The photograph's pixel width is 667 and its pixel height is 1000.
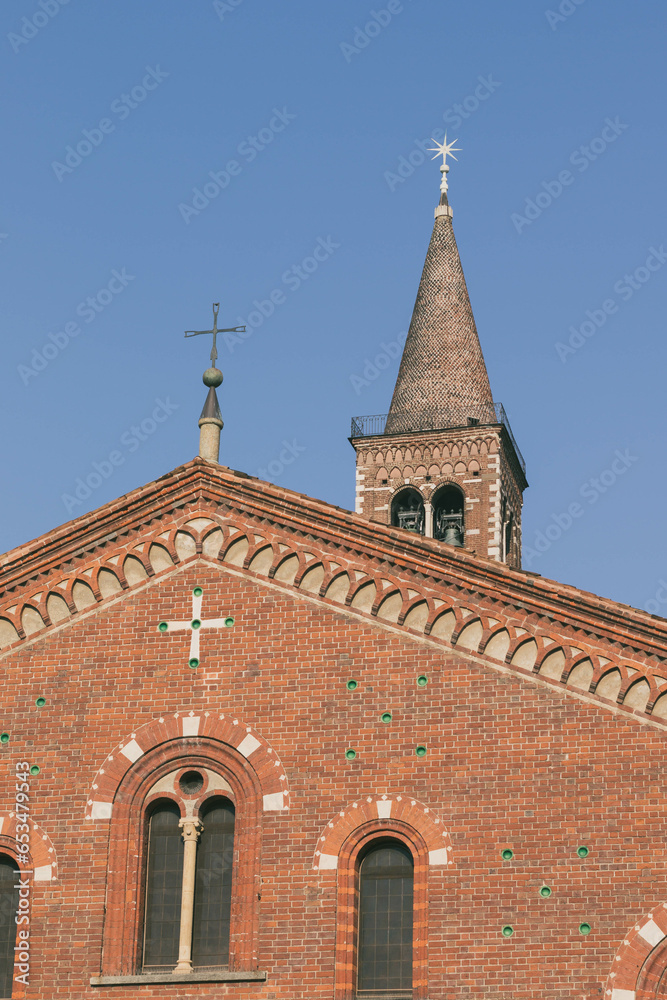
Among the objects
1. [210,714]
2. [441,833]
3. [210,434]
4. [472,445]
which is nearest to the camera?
[441,833]

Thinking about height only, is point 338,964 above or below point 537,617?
below

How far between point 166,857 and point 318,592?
11.9 feet

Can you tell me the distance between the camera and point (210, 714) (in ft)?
62.4

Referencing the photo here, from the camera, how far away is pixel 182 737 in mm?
18922

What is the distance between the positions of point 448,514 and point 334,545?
3029cm

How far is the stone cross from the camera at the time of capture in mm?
19453

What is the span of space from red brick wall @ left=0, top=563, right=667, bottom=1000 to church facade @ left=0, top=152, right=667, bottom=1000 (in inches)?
1.1

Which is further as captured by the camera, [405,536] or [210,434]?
[210,434]

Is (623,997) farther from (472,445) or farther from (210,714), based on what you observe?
(472,445)

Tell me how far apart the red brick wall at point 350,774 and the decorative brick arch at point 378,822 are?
80mm

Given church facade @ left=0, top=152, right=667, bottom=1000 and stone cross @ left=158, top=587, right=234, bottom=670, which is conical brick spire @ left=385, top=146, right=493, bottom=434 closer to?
church facade @ left=0, top=152, right=667, bottom=1000

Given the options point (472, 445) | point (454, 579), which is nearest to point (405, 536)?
point (454, 579)

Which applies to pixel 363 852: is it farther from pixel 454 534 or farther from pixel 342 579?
pixel 454 534

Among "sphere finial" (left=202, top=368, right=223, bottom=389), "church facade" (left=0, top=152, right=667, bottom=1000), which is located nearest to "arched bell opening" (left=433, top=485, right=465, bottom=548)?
"sphere finial" (left=202, top=368, right=223, bottom=389)
